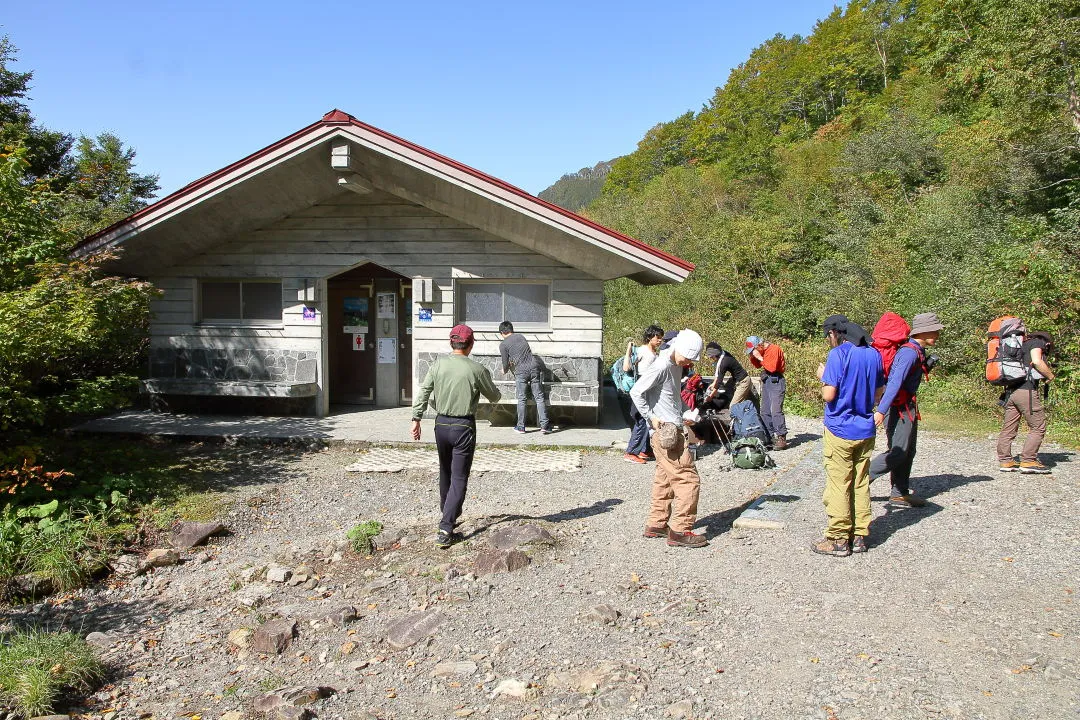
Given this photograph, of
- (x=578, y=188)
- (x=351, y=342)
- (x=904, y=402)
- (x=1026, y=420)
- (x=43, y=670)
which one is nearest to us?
(x=43, y=670)

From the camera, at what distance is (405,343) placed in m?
12.4

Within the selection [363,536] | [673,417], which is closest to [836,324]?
[673,417]

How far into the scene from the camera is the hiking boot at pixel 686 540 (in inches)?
227

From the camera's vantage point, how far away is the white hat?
18.2ft

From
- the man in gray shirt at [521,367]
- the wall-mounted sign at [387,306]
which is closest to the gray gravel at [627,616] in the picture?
the man in gray shirt at [521,367]

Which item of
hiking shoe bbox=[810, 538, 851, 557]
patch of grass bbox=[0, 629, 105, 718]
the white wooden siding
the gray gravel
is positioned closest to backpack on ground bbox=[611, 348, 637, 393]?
the white wooden siding

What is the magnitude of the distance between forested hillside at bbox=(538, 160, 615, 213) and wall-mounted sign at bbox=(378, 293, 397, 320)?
93.5m

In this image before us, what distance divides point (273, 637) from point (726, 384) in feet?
22.0

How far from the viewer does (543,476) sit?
8.55 m

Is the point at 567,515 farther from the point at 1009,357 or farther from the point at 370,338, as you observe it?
the point at 370,338

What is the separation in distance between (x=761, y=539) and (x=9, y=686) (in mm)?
5275

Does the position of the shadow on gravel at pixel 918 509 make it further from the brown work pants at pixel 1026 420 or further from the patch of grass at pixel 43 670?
the patch of grass at pixel 43 670

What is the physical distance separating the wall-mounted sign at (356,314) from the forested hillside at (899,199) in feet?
29.6

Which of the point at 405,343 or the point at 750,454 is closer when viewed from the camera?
the point at 750,454
